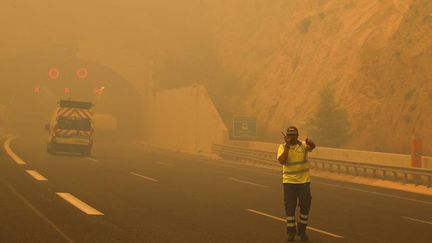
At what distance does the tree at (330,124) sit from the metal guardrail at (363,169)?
3763mm

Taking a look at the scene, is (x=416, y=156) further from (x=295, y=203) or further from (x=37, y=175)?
(x=295, y=203)

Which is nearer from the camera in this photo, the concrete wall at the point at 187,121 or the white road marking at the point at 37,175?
the white road marking at the point at 37,175

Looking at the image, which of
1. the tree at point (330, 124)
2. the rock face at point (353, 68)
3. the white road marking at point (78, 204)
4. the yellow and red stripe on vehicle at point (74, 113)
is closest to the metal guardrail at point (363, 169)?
the tree at point (330, 124)

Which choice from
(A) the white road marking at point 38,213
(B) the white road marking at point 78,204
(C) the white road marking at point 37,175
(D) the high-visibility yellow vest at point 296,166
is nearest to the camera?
(A) the white road marking at point 38,213

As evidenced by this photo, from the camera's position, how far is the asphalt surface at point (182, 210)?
1139 centimetres

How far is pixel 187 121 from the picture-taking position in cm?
5162

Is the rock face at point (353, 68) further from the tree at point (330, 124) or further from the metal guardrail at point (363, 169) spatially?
the metal guardrail at point (363, 169)

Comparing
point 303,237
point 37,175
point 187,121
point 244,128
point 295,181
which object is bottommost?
point 303,237

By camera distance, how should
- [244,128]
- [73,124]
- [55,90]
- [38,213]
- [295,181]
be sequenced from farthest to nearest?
[55,90] → [244,128] → [73,124] → [38,213] → [295,181]

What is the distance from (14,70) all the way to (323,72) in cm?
4065

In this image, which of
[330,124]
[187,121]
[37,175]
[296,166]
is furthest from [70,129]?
[296,166]

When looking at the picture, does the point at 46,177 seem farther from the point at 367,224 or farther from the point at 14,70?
the point at 14,70

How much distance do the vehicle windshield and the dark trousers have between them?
23.8m

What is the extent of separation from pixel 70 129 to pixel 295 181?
23.9 metres
